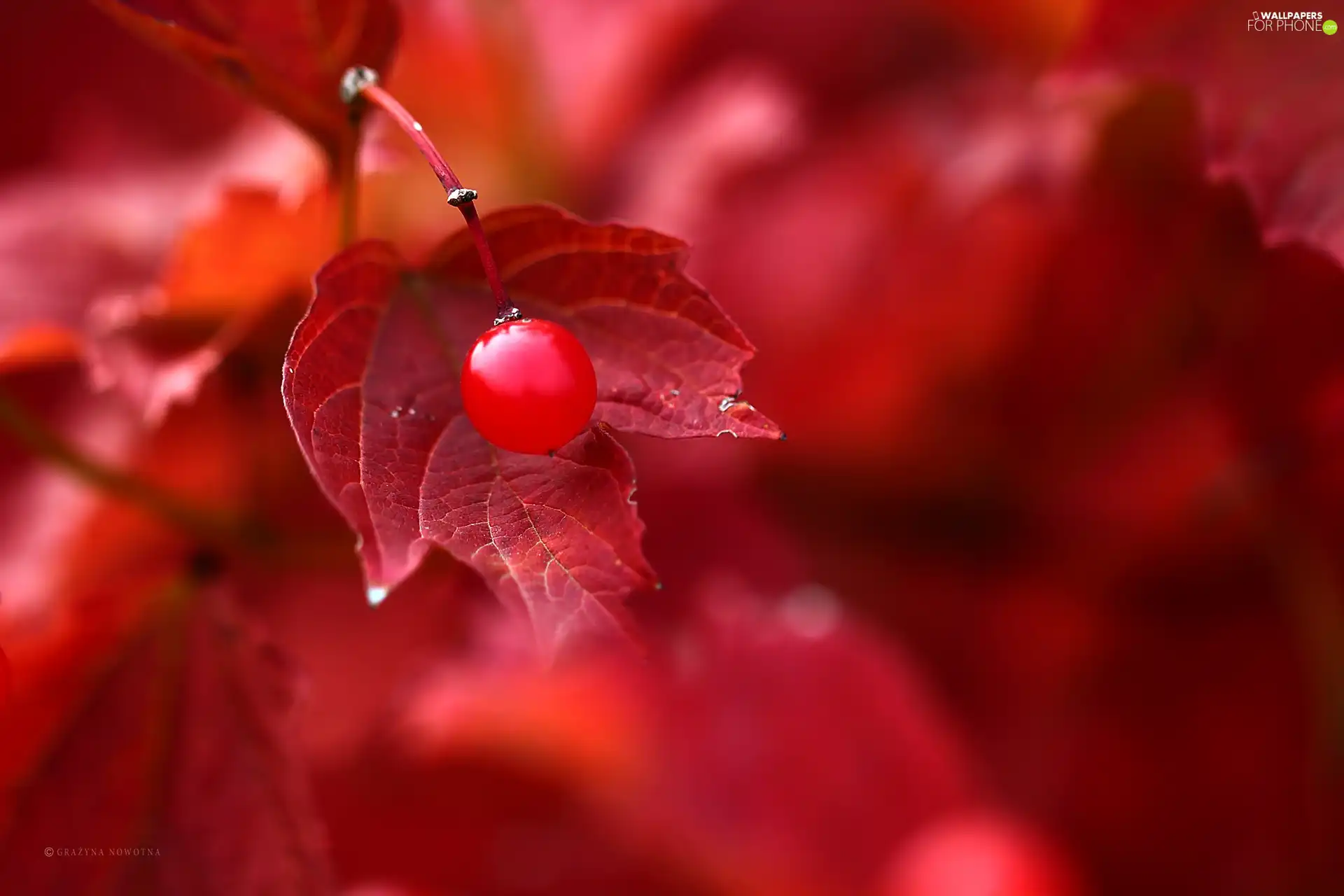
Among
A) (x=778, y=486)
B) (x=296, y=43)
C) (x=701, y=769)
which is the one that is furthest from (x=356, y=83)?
(x=778, y=486)

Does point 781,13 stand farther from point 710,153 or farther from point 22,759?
point 22,759

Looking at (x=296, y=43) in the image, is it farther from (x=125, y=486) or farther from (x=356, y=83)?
(x=125, y=486)

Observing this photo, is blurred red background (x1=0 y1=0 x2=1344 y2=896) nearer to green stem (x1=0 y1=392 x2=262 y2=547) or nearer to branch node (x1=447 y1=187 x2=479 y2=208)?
green stem (x1=0 y1=392 x2=262 y2=547)

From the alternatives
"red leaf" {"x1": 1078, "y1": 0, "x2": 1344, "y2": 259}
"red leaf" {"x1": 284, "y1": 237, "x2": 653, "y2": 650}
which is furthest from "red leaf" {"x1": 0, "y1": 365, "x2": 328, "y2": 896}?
"red leaf" {"x1": 1078, "y1": 0, "x2": 1344, "y2": 259}

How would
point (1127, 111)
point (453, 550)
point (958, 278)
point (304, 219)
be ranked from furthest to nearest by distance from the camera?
1. point (958, 278)
2. point (1127, 111)
3. point (304, 219)
4. point (453, 550)

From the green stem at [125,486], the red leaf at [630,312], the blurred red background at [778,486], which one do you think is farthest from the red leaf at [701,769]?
the red leaf at [630,312]

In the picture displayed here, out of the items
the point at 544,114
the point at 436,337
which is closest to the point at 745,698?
the point at 436,337
